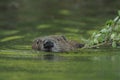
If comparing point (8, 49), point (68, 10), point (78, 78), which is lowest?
point (78, 78)

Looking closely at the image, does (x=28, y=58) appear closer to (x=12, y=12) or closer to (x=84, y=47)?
(x=84, y=47)

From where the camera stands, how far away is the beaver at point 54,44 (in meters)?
11.6

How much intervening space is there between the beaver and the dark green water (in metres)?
0.20

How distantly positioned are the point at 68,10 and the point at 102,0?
324cm

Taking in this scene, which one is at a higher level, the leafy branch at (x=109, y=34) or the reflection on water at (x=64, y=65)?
the leafy branch at (x=109, y=34)

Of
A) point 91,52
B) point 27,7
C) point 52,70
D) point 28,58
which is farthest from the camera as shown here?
point 27,7

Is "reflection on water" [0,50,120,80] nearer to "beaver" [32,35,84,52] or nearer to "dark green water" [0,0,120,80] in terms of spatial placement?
"dark green water" [0,0,120,80]

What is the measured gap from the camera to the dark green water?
8.89 m

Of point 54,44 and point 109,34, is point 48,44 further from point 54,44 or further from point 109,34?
point 109,34

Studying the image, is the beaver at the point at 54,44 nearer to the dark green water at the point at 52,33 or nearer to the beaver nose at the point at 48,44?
the beaver nose at the point at 48,44

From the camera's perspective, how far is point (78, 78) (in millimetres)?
8234

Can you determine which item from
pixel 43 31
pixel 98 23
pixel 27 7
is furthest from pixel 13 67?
pixel 27 7

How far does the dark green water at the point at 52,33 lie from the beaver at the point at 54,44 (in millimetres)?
198

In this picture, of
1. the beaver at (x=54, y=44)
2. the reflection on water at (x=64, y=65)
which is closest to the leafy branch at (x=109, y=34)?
the reflection on water at (x=64, y=65)
